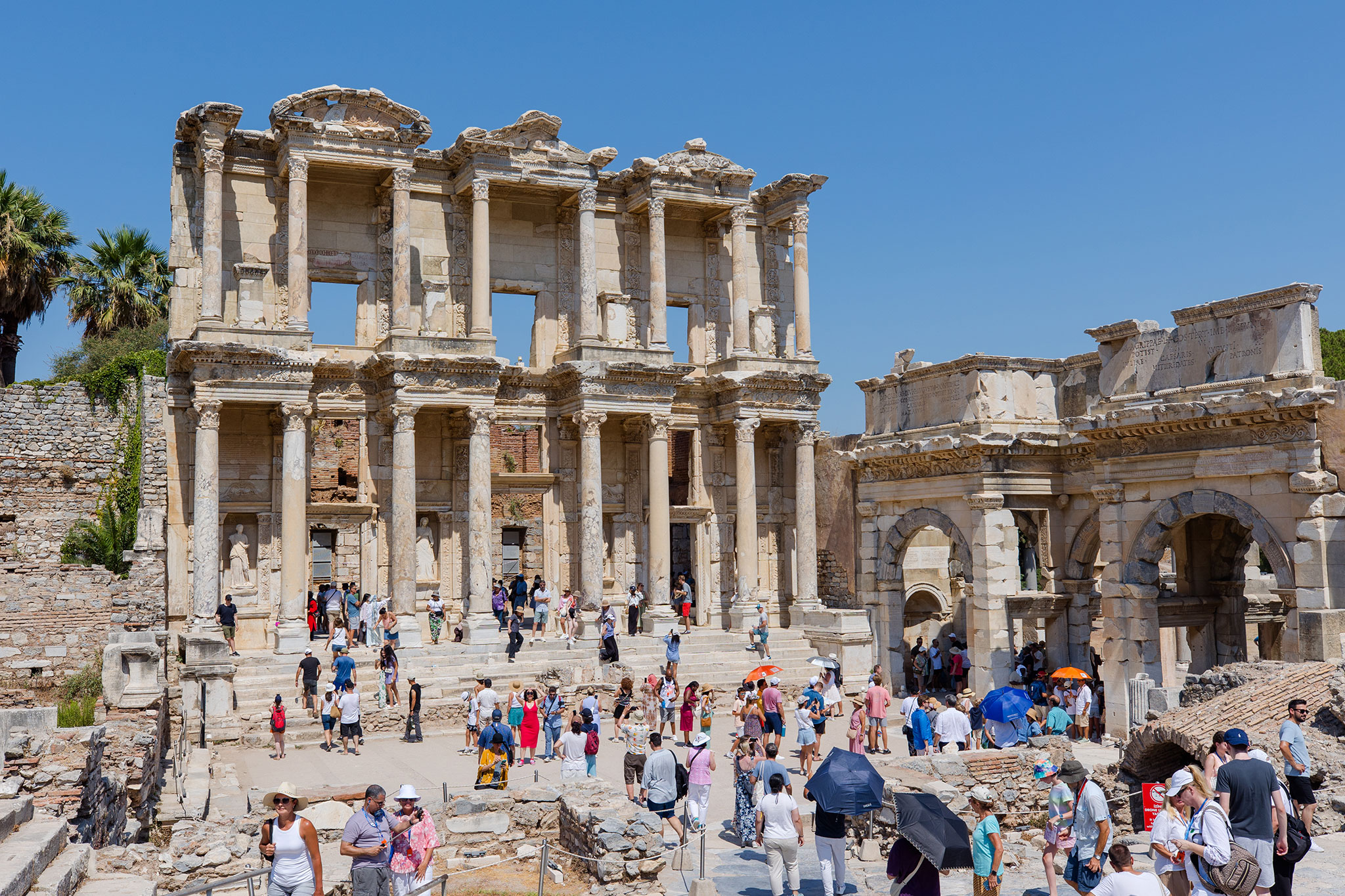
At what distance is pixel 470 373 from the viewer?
27359mm

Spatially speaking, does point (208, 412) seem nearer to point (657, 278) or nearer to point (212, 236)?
point (212, 236)

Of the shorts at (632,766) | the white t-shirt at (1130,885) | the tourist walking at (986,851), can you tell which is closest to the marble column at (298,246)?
the shorts at (632,766)

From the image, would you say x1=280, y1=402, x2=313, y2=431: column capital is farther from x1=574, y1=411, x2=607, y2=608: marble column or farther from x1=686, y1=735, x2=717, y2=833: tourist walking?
x1=686, y1=735, x2=717, y2=833: tourist walking

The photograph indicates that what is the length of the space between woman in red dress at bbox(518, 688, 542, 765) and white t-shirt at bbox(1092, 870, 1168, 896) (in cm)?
1139

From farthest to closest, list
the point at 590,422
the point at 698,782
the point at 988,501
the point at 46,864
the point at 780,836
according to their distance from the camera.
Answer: the point at 590,422 < the point at 988,501 < the point at 698,782 < the point at 780,836 < the point at 46,864

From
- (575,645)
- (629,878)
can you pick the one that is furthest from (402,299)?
(629,878)

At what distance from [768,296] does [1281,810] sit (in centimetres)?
2486

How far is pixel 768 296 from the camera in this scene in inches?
1309

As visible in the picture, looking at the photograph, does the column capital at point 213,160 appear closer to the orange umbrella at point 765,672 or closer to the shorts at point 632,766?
the orange umbrella at point 765,672

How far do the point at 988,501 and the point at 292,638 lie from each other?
1490 centimetres

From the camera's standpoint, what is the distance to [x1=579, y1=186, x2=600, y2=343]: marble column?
29016 millimetres

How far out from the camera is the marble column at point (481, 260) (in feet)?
92.9

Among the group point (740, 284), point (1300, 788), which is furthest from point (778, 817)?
point (740, 284)

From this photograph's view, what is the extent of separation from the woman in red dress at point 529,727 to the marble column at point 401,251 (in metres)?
11.5
